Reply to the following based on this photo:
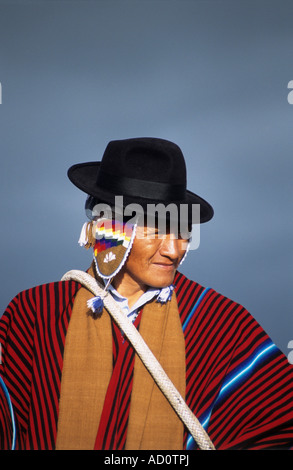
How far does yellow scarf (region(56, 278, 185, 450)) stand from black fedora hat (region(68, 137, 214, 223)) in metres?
0.76

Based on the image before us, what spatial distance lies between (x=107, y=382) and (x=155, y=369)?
1.16 feet

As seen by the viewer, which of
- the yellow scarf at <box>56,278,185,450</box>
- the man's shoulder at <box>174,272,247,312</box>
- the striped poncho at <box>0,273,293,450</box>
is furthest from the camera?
the man's shoulder at <box>174,272,247,312</box>

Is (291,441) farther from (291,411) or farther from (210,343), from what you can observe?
(210,343)

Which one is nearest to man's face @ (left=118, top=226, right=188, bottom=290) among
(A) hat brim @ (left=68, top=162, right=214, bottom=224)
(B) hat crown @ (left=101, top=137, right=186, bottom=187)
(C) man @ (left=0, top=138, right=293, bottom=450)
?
(C) man @ (left=0, top=138, right=293, bottom=450)

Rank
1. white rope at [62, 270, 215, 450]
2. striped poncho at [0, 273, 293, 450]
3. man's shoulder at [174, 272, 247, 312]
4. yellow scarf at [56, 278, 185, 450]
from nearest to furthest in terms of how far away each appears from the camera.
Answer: white rope at [62, 270, 215, 450] → yellow scarf at [56, 278, 185, 450] → striped poncho at [0, 273, 293, 450] → man's shoulder at [174, 272, 247, 312]

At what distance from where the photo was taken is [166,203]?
10.7 feet

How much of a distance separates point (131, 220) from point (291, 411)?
63.7 inches

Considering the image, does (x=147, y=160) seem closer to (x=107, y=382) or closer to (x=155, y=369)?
(x=155, y=369)

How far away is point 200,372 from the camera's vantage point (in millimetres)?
3352

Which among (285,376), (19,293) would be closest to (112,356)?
(19,293)

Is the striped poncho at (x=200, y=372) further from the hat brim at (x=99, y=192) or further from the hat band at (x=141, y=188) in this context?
the hat band at (x=141, y=188)

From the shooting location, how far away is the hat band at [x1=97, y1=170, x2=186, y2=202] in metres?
3.25

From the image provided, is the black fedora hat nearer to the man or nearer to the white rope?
the man

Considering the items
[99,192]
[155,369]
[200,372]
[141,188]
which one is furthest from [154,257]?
[200,372]
